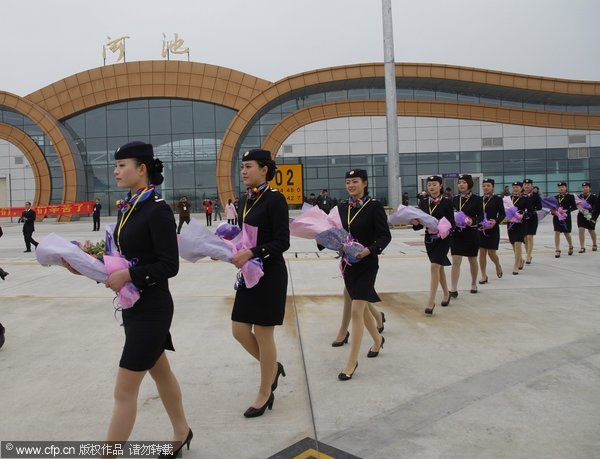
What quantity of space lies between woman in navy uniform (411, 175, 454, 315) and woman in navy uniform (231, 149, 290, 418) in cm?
329

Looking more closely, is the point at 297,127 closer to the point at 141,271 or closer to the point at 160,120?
the point at 160,120

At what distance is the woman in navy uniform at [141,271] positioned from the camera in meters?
2.55

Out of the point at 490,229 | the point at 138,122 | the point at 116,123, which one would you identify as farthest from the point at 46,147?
the point at 490,229

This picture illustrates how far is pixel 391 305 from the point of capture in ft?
22.5

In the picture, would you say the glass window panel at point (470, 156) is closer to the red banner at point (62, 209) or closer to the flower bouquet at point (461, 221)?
the red banner at point (62, 209)

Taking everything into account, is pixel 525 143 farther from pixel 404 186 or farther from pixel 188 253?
pixel 188 253

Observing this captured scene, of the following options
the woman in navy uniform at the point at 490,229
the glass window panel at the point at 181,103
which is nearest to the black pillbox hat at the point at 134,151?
the woman in navy uniform at the point at 490,229

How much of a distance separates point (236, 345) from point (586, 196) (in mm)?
11399

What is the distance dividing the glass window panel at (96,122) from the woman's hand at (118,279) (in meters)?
39.8

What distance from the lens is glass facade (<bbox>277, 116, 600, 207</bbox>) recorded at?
3506 cm

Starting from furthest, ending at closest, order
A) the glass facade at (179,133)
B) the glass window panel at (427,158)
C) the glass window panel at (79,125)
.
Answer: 1. the glass window panel at (79,125)
2. the glass facade at (179,133)
3. the glass window panel at (427,158)

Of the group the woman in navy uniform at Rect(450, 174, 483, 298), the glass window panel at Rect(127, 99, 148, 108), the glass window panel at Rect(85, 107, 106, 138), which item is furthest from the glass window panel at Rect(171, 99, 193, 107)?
the woman in navy uniform at Rect(450, 174, 483, 298)

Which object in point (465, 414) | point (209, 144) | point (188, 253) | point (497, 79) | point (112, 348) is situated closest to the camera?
point (188, 253)

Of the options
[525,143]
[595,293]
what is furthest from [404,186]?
[595,293]
